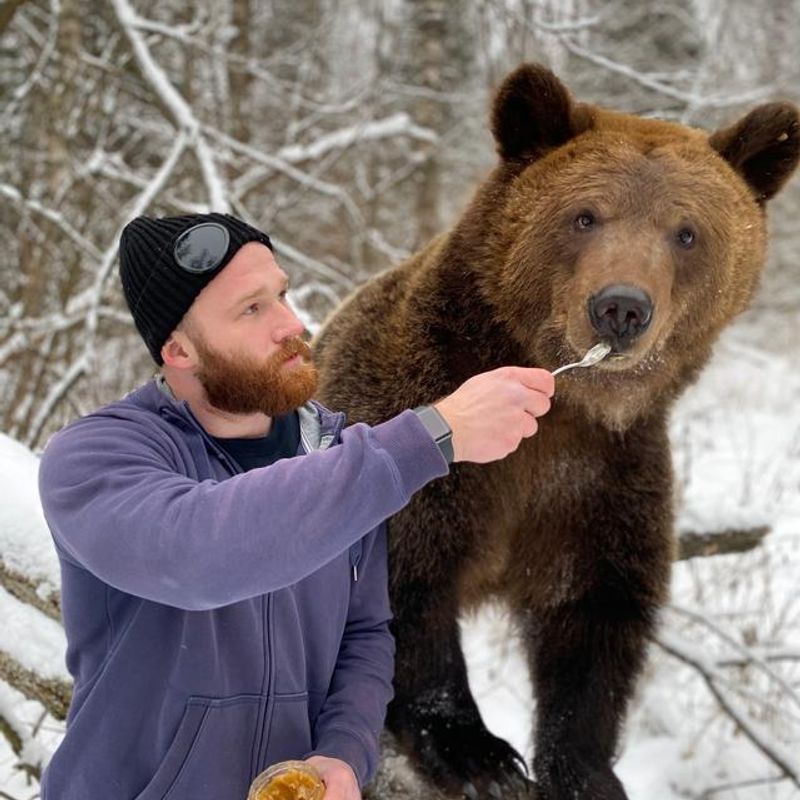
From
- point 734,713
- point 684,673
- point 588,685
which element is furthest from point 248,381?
point 684,673

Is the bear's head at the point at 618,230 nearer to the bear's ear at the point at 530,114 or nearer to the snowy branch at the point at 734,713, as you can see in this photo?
the bear's ear at the point at 530,114

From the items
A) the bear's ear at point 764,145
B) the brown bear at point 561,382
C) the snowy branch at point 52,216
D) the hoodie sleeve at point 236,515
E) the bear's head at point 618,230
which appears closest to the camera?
the hoodie sleeve at point 236,515

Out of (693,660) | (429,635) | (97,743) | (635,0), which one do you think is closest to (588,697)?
(429,635)

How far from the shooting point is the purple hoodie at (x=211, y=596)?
1409 mm

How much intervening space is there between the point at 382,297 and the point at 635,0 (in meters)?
15.4

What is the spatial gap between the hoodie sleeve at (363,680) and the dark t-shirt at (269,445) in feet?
1.04

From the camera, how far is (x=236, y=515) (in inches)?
55.4

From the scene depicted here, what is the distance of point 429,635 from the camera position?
2545mm

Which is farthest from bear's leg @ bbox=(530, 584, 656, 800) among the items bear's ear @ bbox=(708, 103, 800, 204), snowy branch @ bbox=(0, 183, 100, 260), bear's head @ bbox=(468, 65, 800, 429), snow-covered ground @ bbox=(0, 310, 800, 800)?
snowy branch @ bbox=(0, 183, 100, 260)

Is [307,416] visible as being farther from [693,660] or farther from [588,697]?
[693,660]

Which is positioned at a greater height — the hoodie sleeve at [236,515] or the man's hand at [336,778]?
the hoodie sleeve at [236,515]

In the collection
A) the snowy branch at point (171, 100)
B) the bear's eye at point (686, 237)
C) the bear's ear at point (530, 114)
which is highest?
the snowy branch at point (171, 100)

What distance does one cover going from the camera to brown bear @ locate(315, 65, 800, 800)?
7.64 ft

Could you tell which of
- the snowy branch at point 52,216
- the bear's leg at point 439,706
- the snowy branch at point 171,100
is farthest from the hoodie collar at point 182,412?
the snowy branch at point 52,216
